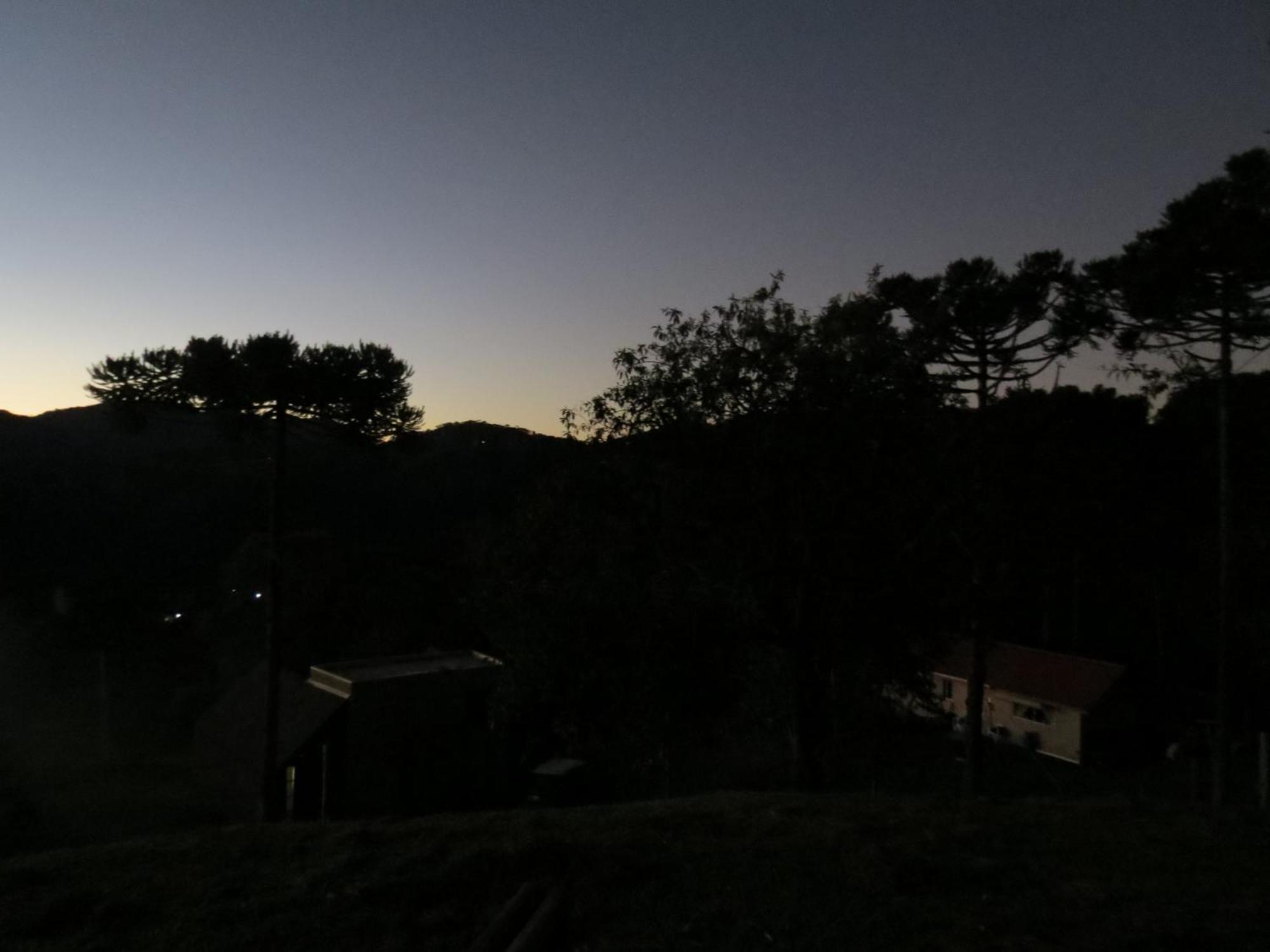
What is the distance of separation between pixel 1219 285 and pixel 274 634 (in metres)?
17.6

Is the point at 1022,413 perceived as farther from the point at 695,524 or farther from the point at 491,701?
the point at 491,701

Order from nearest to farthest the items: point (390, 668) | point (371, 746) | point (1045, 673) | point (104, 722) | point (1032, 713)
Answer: point (371, 746)
point (390, 668)
point (104, 722)
point (1032, 713)
point (1045, 673)

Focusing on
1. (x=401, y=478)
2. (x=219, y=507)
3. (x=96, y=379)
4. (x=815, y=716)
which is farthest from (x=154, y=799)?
(x=401, y=478)

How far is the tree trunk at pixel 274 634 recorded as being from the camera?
17047mm

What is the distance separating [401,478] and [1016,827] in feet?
178

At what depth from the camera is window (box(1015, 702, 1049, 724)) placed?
2781cm

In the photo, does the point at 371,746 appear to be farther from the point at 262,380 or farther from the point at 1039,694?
the point at 1039,694

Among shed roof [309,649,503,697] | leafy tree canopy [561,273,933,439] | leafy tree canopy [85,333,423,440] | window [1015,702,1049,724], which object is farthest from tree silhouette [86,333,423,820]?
window [1015,702,1049,724]

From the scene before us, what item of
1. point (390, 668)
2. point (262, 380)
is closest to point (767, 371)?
point (262, 380)

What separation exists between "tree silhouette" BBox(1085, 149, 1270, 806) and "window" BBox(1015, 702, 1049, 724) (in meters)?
12.1

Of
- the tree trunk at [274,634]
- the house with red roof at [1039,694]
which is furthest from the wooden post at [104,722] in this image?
the house with red roof at [1039,694]

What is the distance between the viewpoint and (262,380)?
17.2m

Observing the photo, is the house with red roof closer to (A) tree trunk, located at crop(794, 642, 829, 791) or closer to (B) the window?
(B) the window

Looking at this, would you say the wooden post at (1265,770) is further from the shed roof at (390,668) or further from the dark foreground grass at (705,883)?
the shed roof at (390,668)
